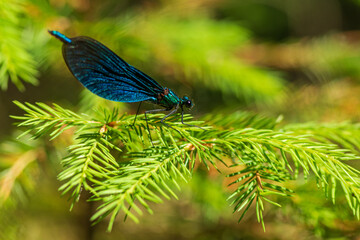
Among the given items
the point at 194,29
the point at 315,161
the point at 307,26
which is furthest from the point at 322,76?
the point at 307,26

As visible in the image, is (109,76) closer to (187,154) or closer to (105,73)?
(105,73)

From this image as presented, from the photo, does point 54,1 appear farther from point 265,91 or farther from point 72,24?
point 265,91

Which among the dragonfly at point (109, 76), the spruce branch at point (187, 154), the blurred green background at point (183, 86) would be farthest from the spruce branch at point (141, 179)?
the blurred green background at point (183, 86)

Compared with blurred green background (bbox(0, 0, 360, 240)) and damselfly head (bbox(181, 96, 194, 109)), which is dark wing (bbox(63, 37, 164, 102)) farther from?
blurred green background (bbox(0, 0, 360, 240))

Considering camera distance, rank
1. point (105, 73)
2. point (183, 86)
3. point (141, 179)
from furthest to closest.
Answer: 1. point (183, 86)
2. point (105, 73)
3. point (141, 179)

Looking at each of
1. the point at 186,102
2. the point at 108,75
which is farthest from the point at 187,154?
the point at 108,75

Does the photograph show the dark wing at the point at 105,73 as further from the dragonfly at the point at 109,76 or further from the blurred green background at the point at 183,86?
the blurred green background at the point at 183,86
